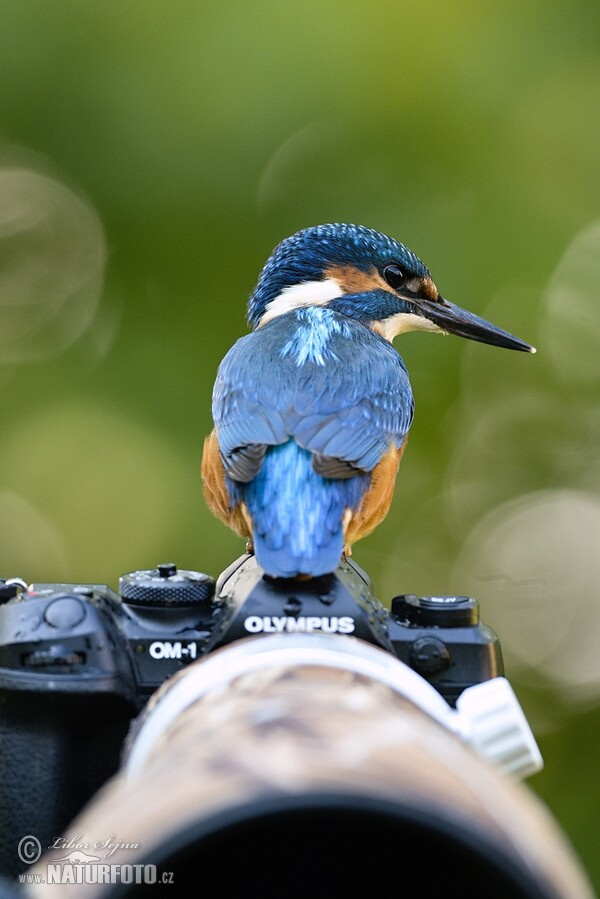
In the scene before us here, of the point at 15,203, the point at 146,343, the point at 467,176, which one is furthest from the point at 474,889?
the point at 15,203

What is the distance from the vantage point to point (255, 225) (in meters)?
2.38

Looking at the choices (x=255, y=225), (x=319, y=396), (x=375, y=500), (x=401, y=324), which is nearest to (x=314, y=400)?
(x=319, y=396)

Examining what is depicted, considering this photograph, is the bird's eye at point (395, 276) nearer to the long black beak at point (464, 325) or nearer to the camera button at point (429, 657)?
the long black beak at point (464, 325)

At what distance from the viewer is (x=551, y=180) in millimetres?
2508

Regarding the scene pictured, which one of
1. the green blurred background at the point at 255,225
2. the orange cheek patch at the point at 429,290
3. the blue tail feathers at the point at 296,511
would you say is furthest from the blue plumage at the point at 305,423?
the green blurred background at the point at 255,225

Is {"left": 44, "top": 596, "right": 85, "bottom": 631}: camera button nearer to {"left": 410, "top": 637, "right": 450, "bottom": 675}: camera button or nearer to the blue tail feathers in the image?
the blue tail feathers

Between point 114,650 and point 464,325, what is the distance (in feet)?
3.75

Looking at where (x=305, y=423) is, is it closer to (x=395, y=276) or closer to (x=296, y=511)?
(x=296, y=511)

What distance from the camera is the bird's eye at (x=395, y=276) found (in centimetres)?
199

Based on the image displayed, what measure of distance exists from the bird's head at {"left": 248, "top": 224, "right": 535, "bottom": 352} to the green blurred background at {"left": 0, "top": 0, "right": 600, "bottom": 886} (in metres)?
0.35

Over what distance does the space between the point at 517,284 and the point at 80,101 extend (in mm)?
1004

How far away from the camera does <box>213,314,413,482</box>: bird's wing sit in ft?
4.60

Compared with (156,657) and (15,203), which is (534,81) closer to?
(15,203)

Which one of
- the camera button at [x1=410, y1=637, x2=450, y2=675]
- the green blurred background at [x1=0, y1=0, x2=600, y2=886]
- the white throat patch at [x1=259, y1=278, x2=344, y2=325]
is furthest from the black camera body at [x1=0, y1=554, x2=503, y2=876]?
the green blurred background at [x1=0, y1=0, x2=600, y2=886]
